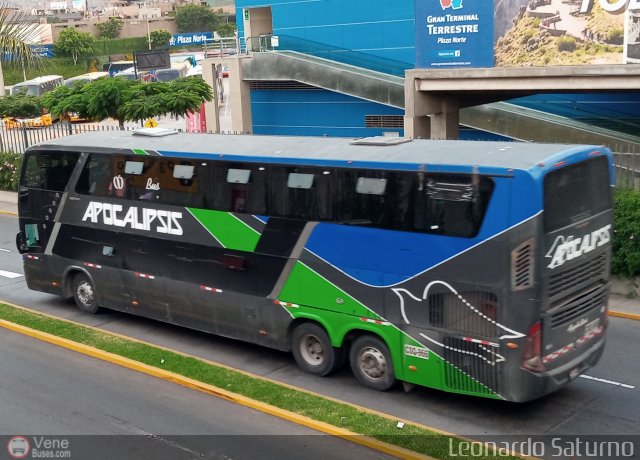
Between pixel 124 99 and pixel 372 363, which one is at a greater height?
pixel 124 99

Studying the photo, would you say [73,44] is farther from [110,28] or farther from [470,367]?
[470,367]

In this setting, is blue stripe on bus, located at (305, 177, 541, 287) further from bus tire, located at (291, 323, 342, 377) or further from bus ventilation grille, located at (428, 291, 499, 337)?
bus tire, located at (291, 323, 342, 377)

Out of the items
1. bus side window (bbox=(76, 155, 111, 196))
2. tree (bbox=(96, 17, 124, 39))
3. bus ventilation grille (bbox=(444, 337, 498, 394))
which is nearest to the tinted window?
bus side window (bbox=(76, 155, 111, 196))

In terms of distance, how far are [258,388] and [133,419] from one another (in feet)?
5.73

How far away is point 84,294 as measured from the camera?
1555 centimetres

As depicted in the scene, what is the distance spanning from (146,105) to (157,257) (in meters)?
14.0

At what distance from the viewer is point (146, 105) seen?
26562mm

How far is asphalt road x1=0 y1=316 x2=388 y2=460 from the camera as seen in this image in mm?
9531

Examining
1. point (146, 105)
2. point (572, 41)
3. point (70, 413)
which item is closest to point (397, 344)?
point (70, 413)

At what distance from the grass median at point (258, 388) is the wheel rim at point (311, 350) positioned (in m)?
0.81

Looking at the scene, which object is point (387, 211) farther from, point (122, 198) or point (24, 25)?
point (24, 25)

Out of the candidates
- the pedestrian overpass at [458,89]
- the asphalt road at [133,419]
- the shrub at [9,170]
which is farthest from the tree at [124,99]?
the asphalt road at [133,419]

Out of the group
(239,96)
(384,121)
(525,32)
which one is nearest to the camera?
(525,32)

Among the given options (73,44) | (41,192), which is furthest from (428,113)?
(73,44)
